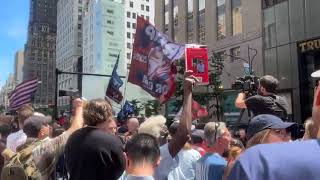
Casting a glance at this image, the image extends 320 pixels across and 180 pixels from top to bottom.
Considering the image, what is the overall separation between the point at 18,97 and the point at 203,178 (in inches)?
379

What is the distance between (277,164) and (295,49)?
2963 centimetres

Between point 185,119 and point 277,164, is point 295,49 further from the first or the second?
point 277,164

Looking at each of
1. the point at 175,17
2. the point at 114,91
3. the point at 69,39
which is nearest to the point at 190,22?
the point at 175,17

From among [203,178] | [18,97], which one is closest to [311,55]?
[18,97]

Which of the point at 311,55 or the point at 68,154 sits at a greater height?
the point at 311,55

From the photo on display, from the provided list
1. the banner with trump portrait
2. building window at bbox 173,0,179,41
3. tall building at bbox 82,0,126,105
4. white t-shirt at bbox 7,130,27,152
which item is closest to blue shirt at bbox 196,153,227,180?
white t-shirt at bbox 7,130,27,152

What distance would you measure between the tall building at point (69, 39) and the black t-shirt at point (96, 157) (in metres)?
147

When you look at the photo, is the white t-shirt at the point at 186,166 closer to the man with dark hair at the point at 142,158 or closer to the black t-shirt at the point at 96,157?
the black t-shirt at the point at 96,157

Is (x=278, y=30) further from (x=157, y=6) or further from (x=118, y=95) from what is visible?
(x=157, y=6)

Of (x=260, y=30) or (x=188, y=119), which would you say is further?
(x=260, y=30)

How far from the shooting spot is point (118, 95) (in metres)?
19.3

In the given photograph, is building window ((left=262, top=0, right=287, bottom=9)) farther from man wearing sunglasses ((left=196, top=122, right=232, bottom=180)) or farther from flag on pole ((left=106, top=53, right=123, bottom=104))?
man wearing sunglasses ((left=196, top=122, right=232, bottom=180))

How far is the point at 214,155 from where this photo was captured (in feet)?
15.7

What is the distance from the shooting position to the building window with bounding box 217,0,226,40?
43388 millimetres
